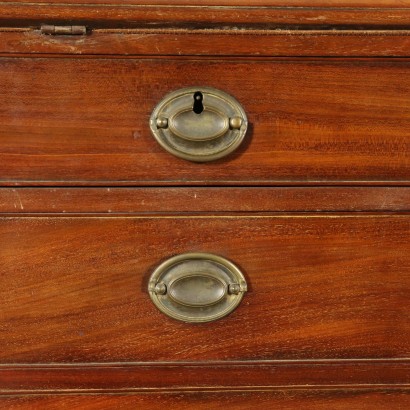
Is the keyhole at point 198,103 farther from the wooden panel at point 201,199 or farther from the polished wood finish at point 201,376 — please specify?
the polished wood finish at point 201,376

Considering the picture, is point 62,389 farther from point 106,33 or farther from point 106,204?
point 106,33

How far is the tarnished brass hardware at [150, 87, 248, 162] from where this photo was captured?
648mm

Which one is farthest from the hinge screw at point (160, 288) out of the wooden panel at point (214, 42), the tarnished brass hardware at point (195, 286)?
the wooden panel at point (214, 42)

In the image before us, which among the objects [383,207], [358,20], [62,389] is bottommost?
[62,389]

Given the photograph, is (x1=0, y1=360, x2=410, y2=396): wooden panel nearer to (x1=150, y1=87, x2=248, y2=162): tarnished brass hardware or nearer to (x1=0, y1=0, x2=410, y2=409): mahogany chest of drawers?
(x1=0, y1=0, x2=410, y2=409): mahogany chest of drawers

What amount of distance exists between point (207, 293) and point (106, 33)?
0.27m

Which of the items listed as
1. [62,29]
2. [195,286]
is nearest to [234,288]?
[195,286]

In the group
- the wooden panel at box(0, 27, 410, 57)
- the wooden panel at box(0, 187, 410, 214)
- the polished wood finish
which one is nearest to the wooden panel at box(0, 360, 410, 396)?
the polished wood finish

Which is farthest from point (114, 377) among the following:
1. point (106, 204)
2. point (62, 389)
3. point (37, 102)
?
point (37, 102)

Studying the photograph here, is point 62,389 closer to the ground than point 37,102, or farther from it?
closer to the ground

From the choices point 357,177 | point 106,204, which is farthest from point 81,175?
point 357,177

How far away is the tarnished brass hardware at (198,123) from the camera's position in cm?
65

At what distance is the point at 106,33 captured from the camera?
641 mm

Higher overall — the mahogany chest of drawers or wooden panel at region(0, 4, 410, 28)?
wooden panel at region(0, 4, 410, 28)
